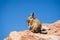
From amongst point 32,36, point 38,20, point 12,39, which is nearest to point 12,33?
point 12,39

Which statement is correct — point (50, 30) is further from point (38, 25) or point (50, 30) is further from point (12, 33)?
point (12, 33)

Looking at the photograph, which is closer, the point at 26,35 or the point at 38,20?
the point at 26,35

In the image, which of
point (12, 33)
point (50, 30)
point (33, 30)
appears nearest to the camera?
point (12, 33)

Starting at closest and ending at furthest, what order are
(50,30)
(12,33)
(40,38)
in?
(40,38) → (12,33) → (50,30)

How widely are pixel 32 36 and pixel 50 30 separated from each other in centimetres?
682

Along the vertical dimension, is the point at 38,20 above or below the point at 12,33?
above

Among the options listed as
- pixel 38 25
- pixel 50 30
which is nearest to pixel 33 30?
pixel 38 25

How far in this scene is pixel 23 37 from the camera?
1741cm

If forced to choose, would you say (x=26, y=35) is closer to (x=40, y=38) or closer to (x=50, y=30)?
(x=40, y=38)

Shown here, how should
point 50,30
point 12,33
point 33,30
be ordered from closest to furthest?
point 12,33 → point 33,30 → point 50,30

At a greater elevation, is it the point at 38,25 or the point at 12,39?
the point at 38,25

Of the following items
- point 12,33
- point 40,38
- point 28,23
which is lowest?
point 40,38

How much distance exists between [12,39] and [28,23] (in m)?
3.36

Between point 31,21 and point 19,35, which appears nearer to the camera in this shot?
point 19,35
